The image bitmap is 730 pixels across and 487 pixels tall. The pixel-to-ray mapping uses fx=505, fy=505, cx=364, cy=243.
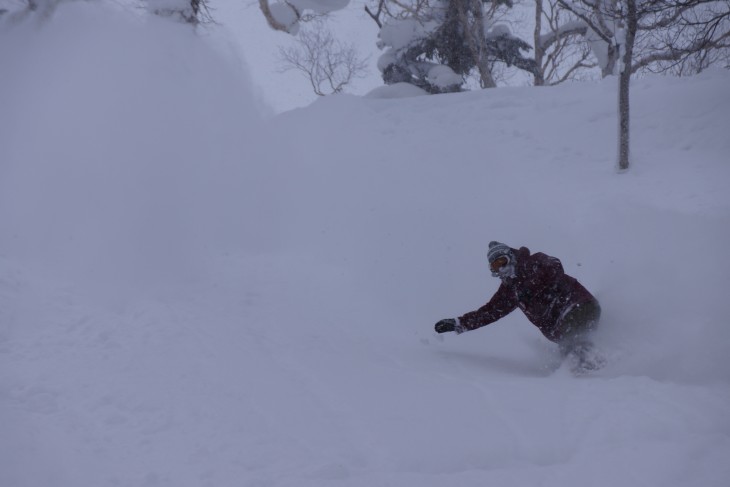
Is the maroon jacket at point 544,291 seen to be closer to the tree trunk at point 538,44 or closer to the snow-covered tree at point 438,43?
the snow-covered tree at point 438,43

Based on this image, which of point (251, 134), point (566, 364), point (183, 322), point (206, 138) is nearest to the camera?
point (566, 364)

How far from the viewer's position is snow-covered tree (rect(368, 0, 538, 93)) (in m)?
14.0

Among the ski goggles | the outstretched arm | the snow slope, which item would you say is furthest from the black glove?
the ski goggles

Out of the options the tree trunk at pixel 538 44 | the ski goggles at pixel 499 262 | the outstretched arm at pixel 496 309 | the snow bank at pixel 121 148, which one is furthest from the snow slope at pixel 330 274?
the tree trunk at pixel 538 44

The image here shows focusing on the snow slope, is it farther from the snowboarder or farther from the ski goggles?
the ski goggles

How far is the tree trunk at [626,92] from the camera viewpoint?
7.45 meters

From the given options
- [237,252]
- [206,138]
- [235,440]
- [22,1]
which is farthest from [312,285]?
[22,1]

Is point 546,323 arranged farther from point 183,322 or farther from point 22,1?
point 22,1

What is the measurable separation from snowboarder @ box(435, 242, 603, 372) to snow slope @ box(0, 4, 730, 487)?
12.1 inches

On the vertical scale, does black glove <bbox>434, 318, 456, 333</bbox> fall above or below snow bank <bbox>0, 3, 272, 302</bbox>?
below

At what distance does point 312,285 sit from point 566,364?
3.30 meters

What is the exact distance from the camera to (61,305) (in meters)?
4.69

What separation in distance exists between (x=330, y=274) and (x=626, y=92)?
521 cm

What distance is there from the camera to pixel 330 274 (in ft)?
22.7
